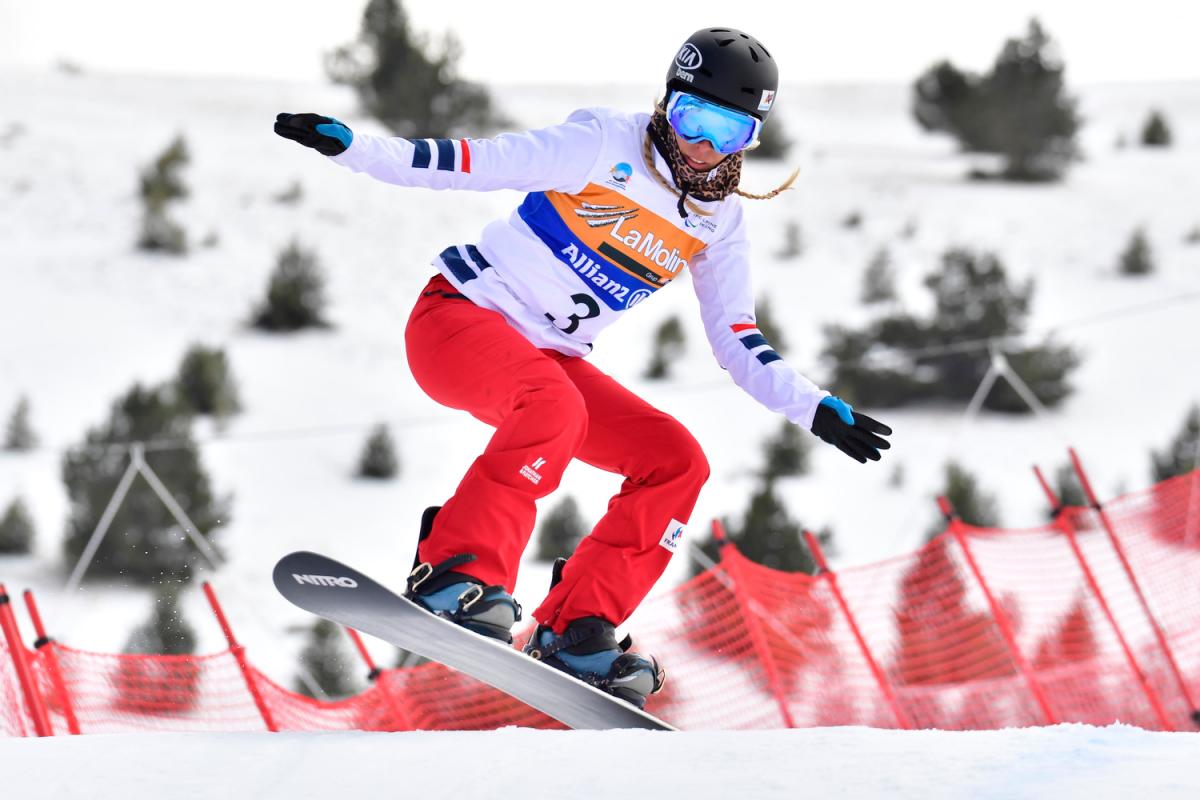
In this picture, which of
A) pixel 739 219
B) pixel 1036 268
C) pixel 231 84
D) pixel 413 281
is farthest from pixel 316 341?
pixel 739 219

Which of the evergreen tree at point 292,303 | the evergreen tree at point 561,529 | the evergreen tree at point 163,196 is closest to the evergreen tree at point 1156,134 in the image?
the evergreen tree at point 292,303

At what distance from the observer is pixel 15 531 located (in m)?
11.9

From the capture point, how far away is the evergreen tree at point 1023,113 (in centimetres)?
2477

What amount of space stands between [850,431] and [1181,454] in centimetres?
1208

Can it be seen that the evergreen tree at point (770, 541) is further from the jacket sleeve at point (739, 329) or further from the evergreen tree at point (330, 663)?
the jacket sleeve at point (739, 329)

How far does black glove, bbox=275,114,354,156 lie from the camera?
2596 mm

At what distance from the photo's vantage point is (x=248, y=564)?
11.9 m

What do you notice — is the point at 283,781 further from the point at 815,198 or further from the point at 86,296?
the point at 815,198

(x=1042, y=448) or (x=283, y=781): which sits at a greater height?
(x=283, y=781)

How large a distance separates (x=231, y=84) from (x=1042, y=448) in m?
20.5

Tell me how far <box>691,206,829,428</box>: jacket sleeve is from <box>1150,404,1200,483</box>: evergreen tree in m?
11.4

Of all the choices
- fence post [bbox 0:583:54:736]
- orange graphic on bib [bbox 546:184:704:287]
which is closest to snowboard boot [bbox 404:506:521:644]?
orange graphic on bib [bbox 546:184:704:287]

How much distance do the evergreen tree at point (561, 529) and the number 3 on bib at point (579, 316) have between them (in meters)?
9.25

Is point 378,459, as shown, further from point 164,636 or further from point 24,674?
point 24,674
